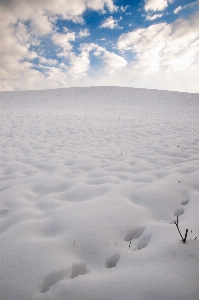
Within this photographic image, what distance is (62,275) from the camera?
3.64 ft

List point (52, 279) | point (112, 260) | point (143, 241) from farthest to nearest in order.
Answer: point (143, 241), point (112, 260), point (52, 279)

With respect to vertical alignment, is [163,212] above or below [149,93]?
below

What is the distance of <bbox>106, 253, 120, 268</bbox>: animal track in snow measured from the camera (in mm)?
1217

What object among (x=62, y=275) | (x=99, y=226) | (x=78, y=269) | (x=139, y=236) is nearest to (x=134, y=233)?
(x=139, y=236)

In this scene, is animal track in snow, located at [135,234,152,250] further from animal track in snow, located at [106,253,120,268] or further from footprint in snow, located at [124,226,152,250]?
animal track in snow, located at [106,253,120,268]

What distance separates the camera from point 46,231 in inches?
59.4

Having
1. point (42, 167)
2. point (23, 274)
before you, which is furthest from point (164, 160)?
point (23, 274)

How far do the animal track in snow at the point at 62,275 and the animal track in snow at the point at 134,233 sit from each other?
0.44 meters

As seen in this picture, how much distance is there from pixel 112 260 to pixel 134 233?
13.3 inches

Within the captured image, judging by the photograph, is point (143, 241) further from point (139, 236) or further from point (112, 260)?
point (112, 260)

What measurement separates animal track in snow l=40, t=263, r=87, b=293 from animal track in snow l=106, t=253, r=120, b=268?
168 millimetres

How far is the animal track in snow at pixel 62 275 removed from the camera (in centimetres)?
105

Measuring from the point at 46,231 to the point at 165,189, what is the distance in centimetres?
145

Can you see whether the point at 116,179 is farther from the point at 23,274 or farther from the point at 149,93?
the point at 149,93
